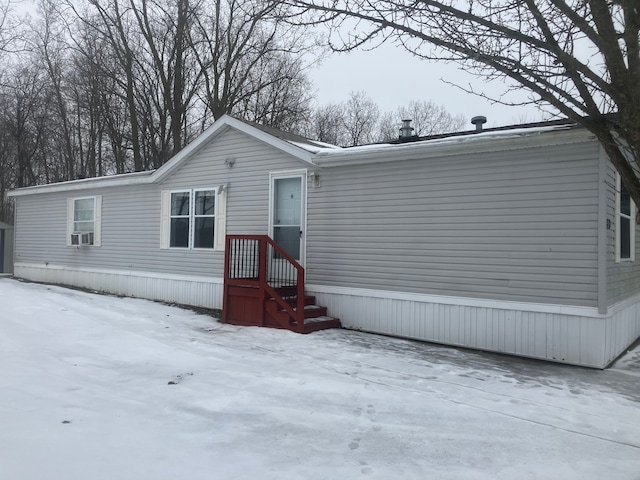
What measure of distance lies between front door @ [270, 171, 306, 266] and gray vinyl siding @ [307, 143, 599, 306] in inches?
10.0

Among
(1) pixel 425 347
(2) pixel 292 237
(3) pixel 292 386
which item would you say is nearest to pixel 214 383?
(3) pixel 292 386

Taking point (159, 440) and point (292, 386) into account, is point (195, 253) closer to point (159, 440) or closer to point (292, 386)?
point (292, 386)

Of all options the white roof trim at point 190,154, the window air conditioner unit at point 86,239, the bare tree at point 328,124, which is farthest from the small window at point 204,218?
the bare tree at point 328,124

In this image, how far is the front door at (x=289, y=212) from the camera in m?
8.05

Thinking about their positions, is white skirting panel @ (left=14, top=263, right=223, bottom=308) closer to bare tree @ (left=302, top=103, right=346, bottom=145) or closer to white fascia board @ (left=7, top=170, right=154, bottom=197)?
white fascia board @ (left=7, top=170, right=154, bottom=197)

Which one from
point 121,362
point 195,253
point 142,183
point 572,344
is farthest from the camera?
point 142,183

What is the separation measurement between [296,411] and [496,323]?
3.37m

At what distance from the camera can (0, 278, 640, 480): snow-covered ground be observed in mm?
2928

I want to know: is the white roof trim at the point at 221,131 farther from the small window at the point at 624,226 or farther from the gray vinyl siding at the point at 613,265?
the small window at the point at 624,226

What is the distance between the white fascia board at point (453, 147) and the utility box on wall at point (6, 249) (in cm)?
1257

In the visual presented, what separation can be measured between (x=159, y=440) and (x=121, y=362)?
2.22 m

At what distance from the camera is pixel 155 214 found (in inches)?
395

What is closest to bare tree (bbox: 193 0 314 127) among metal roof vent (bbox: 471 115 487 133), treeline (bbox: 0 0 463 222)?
treeline (bbox: 0 0 463 222)

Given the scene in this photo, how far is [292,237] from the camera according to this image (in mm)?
8242
